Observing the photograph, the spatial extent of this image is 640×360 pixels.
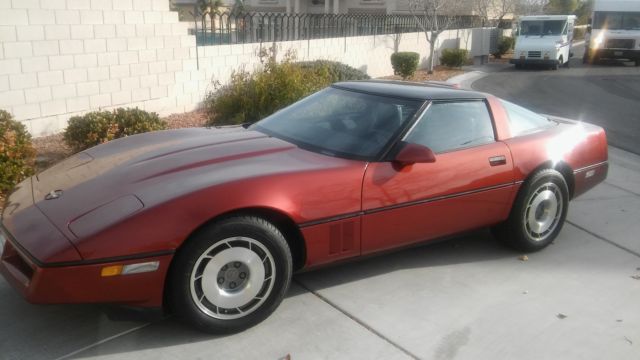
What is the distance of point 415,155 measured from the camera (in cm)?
374

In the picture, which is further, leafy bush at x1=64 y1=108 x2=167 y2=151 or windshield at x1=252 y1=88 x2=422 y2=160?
leafy bush at x1=64 y1=108 x2=167 y2=151

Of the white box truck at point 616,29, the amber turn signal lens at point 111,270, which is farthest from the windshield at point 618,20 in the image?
the amber turn signal lens at point 111,270

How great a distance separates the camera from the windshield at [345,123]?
3959 millimetres

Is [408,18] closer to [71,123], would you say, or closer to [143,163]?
[71,123]

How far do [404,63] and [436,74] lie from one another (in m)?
2.80

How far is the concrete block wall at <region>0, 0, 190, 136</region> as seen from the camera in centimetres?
784

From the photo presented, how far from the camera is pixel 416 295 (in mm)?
3883

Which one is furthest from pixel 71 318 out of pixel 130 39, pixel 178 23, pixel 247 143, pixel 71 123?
pixel 178 23

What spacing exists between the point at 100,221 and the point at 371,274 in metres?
1.94

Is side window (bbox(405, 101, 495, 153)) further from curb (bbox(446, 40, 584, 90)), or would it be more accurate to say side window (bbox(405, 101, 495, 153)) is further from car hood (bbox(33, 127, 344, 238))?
curb (bbox(446, 40, 584, 90))

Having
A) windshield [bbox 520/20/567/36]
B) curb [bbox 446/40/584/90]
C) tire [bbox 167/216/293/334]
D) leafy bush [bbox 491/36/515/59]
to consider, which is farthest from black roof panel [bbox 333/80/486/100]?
leafy bush [bbox 491/36/515/59]

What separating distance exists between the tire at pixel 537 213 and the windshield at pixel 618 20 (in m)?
22.4

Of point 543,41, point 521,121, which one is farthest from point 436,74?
point 521,121

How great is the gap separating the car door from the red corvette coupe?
0.4 inches
